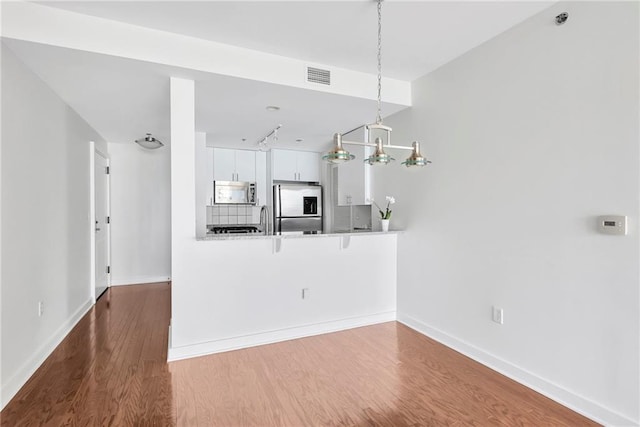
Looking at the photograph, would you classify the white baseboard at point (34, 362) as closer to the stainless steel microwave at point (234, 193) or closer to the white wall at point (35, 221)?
the white wall at point (35, 221)

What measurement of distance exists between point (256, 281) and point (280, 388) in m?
0.98

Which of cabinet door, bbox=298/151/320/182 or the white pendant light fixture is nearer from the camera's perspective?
the white pendant light fixture

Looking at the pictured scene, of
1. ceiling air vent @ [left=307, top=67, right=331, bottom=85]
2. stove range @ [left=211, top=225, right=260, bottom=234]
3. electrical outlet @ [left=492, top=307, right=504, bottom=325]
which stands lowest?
electrical outlet @ [left=492, top=307, right=504, bottom=325]

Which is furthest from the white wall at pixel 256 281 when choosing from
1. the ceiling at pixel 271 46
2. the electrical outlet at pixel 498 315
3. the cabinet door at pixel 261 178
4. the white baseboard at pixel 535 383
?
the cabinet door at pixel 261 178

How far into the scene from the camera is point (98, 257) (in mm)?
4566

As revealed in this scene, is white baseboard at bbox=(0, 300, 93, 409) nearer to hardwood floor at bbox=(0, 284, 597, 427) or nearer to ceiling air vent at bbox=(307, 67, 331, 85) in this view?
hardwood floor at bbox=(0, 284, 597, 427)

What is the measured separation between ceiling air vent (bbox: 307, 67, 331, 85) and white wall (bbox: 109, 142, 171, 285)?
3.45 metres

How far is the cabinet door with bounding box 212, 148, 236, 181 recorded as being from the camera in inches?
220

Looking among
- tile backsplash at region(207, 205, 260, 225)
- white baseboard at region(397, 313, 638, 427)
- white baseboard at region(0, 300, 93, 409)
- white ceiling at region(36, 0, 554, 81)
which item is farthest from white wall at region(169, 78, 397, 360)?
tile backsplash at region(207, 205, 260, 225)

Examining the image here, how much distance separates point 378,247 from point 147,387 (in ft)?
7.86

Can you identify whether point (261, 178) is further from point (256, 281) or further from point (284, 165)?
point (256, 281)

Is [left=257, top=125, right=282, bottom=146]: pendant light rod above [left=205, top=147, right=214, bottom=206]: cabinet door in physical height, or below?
above

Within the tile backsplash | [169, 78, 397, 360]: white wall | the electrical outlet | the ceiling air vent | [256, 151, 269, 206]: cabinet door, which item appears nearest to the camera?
the electrical outlet

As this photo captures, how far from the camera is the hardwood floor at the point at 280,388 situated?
76.7 inches
